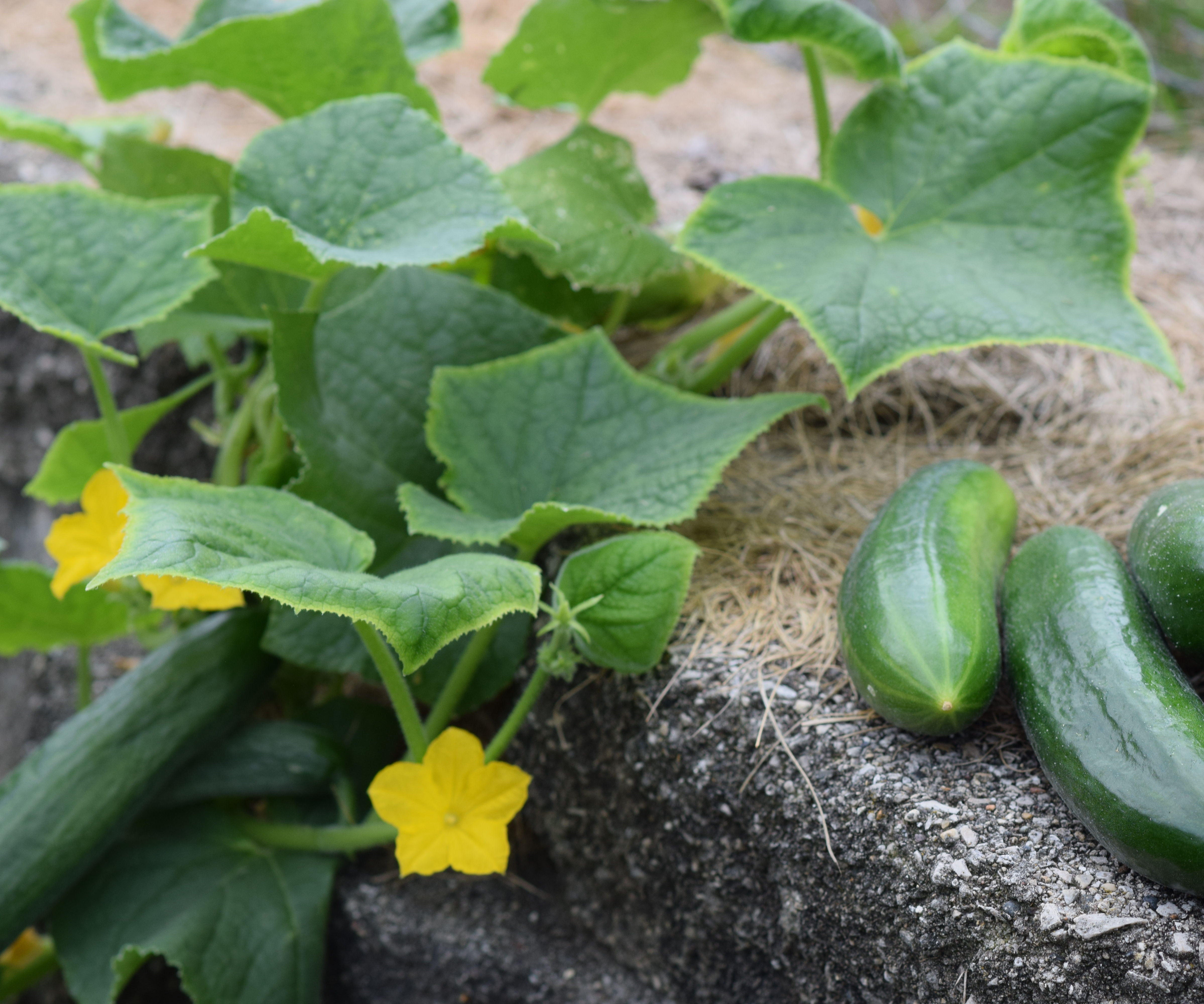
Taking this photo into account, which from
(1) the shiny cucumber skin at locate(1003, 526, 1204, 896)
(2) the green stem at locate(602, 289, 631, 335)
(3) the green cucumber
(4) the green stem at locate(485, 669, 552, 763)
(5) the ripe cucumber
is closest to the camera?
(1) the shiny cucumber skin at locate(1003, 526, 1204, 896)

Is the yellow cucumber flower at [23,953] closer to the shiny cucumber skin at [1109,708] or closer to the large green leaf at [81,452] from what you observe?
the large green leaf at [81,452]

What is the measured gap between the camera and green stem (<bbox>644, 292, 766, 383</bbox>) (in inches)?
63.6

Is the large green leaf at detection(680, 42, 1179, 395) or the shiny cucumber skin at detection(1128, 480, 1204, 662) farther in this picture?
the large green leaf at detection(680, 42, 1179, 395)

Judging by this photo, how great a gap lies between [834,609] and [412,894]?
0.81 m

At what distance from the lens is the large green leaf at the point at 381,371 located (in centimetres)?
134

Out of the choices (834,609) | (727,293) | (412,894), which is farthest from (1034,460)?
(412,894)

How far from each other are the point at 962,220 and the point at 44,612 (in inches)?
59.5

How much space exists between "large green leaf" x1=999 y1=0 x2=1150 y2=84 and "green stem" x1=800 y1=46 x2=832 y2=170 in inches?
12.2

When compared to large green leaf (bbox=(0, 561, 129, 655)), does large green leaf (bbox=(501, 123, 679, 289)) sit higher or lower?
higher

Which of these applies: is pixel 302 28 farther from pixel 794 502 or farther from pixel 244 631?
pixel 794 502

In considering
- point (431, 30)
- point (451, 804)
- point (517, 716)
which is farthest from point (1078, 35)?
point (451, 804)

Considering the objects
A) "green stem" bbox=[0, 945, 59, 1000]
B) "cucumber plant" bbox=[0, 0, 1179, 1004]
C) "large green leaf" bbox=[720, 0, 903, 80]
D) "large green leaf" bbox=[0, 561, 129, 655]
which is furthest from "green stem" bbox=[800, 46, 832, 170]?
"green stem" bbox=[0, 945, 59, 1000]

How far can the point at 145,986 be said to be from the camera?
5.45 ft

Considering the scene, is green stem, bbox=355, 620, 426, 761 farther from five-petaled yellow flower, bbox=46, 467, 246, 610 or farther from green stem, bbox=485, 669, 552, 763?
five-petaled yellow flower, bbox=46, 467, 246, 610
